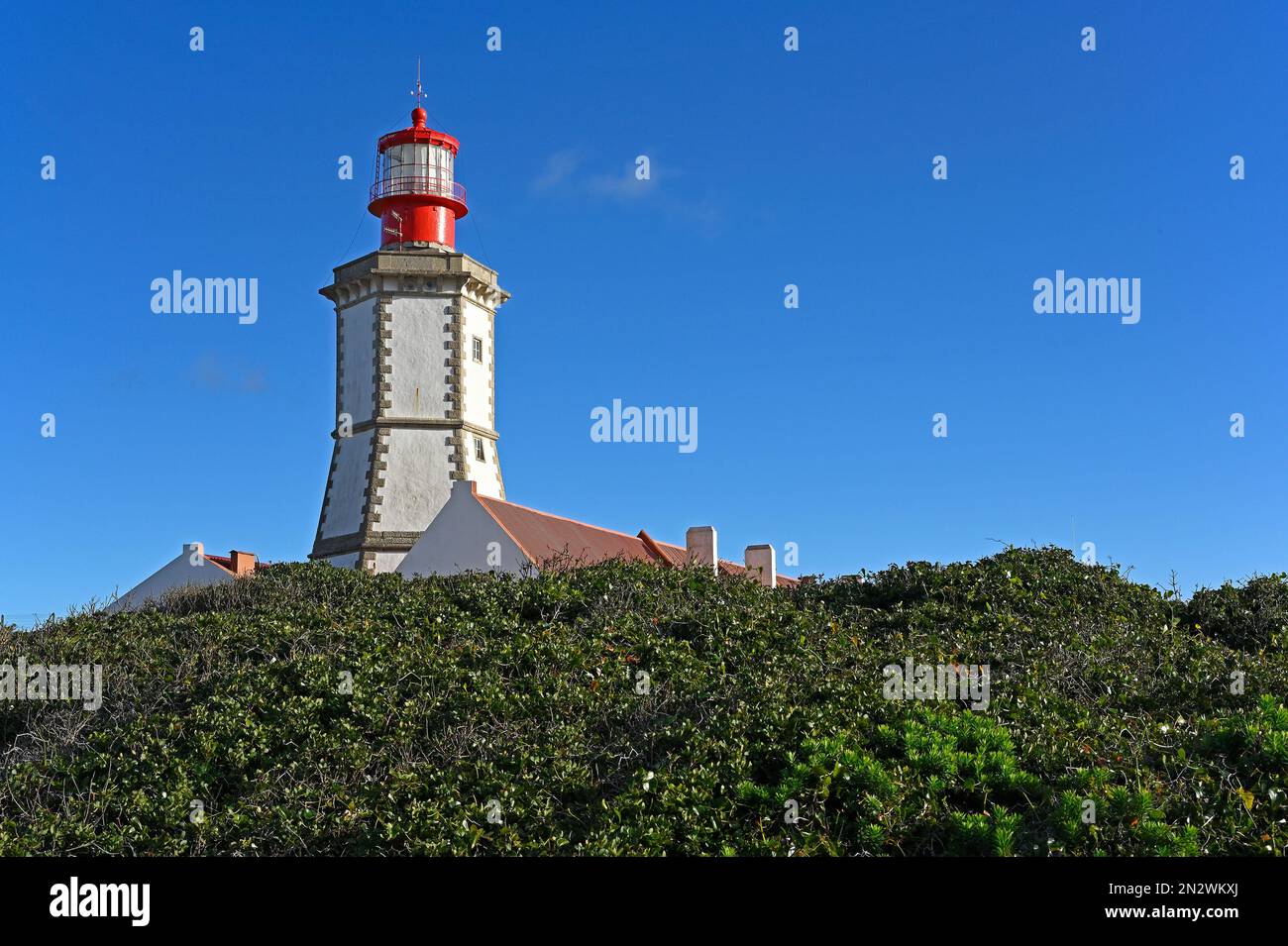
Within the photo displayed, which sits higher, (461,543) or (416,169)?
(416,169)

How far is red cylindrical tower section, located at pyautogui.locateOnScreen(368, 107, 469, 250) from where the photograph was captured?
106 ft

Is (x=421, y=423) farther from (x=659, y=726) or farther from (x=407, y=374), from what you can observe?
(x=659, y=726)

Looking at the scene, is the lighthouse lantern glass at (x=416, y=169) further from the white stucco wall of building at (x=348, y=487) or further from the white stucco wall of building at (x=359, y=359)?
the white stucco wall of building at (x=348, y=487)

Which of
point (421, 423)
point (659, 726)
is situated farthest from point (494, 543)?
point (659, 726)

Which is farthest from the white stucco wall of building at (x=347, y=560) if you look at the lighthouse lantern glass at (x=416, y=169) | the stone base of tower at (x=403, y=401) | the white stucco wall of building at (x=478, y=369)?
the lighthouse lantern glass at (x=416, y=169)

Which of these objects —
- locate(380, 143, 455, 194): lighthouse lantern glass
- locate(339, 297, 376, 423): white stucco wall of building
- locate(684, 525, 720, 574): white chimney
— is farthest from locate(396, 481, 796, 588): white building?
locate(380, 143, 455, 194): lighthouse lantern glass

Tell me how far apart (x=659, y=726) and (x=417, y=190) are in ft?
82.5

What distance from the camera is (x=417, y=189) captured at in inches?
1273

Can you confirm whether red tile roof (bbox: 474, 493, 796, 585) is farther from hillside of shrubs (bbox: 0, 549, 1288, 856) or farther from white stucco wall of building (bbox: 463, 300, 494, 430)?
hillside of shrubs (bbox: 0, 549, 1288, 856)

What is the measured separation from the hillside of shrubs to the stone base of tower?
14439 millimetres

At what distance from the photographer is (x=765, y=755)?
30.6 ft

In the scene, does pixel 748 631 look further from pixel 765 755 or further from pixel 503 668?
pixel 765 755
